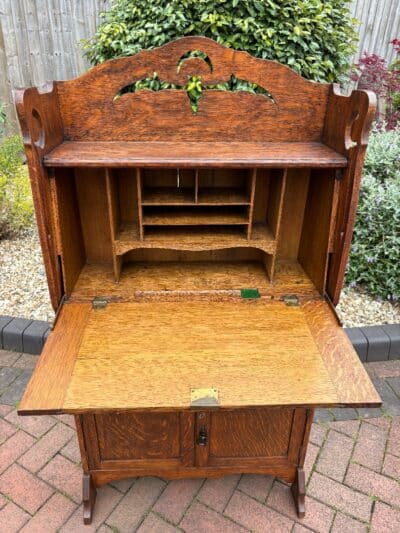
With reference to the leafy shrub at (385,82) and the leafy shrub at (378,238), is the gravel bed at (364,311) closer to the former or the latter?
the leafy shrub at (378,238)

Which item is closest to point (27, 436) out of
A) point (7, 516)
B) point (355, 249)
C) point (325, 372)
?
point (7, 516)

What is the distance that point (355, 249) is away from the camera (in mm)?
2980

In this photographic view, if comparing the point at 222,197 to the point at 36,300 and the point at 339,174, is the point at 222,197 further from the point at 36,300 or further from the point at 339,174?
the point at 36,300

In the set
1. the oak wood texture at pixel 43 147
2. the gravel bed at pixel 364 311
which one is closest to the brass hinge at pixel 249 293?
the oak wood texture at pixel 43 147

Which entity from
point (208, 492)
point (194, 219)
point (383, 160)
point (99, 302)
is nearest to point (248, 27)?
point (194, 219)

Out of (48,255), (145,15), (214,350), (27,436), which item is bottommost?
(27,436)

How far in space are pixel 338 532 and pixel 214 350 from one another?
1052 mm

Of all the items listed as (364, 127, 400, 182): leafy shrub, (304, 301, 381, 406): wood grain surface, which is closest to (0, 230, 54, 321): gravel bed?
(304, 301, 381, 406): wood grain surface

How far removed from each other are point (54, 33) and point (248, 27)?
3.70 metres

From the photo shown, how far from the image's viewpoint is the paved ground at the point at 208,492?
5.85 feet

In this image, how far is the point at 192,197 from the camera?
1718 mm

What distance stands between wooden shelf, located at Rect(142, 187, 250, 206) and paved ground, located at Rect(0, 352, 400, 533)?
134 cm

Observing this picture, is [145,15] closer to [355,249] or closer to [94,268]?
[94,268]

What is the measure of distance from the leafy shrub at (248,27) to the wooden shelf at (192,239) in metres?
1.33
